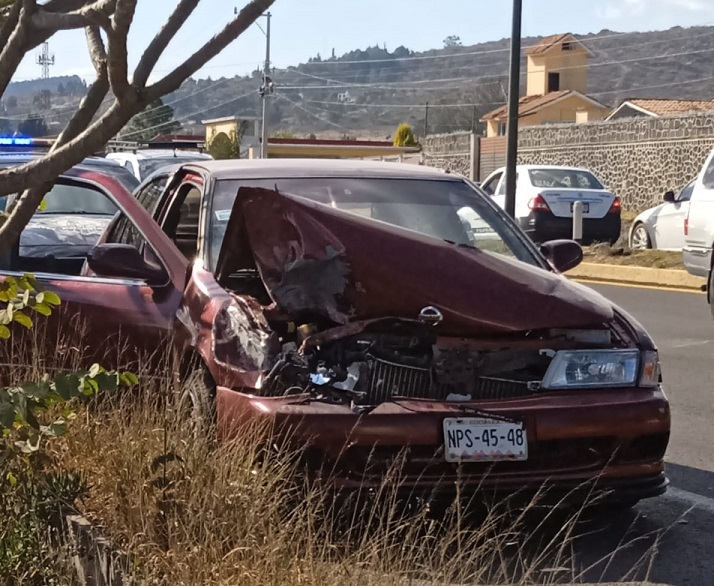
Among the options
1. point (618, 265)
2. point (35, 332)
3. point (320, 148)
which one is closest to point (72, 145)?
point (35, 332)

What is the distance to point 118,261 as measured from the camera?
578 centimetres

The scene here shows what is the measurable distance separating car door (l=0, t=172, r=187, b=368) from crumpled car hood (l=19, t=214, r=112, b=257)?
95cm

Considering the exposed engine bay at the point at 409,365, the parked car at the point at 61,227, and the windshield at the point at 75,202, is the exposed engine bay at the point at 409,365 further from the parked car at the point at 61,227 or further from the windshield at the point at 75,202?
the windshield at the point at 75,202

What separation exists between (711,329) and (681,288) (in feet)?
14.9

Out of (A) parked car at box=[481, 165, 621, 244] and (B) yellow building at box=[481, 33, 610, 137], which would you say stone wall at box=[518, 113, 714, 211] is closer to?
(A) parked car at box=[481, 165, 621, 244]

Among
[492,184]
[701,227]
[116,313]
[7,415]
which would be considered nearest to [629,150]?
[492,184]

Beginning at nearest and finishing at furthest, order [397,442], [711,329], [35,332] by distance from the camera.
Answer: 1. [397,442]
2. [35,332]
3. [711,329]

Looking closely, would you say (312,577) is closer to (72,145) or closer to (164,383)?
(72,145)

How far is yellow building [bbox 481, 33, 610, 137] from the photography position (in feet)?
233

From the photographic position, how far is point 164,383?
5.43 m

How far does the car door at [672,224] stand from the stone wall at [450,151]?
20.7 metres

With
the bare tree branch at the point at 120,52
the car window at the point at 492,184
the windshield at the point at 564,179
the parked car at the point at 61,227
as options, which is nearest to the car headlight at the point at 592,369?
the bare tree branch at the point at 120,52

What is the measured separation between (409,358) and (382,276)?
39 centimetres

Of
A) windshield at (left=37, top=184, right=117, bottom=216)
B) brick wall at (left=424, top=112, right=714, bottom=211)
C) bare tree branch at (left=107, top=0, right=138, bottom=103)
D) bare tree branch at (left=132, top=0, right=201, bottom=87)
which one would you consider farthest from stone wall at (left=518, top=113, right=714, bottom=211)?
bare tree branch at (left=107, top=0, right=138, bottom=103)
